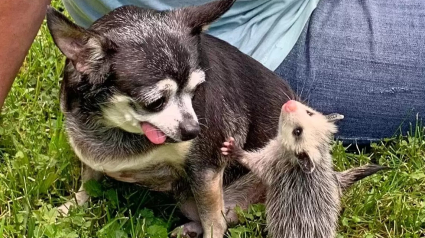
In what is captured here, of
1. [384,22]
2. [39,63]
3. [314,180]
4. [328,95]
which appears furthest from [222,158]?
[39,63]

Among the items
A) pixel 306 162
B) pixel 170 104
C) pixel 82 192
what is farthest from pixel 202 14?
pixel 82 192

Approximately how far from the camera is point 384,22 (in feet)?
10.0

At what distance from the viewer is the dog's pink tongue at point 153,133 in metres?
2.14

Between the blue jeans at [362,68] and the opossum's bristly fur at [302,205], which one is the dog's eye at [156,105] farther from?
the blue jeans at [362,68]

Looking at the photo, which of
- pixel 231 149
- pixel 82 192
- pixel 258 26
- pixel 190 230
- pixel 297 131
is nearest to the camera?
pixel 297 131

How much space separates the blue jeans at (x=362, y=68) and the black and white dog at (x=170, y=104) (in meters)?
0.31

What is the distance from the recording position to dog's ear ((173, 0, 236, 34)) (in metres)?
2.15

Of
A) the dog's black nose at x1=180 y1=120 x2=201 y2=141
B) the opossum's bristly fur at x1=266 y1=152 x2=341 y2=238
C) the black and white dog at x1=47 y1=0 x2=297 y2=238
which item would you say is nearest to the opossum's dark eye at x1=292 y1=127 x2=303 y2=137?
the opossum's bristly fur at x1=266 y1=152 x2=341 y2=238

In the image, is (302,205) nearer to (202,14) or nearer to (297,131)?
(297,131)

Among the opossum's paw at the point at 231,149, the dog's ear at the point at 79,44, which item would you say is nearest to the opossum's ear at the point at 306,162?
the opossum's paw at the point at 231,149

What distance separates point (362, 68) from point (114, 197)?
119 cm

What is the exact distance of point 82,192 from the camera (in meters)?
2.67

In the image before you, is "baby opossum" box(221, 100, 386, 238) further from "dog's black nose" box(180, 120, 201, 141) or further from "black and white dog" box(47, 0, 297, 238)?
"dog's black nose" box(180, 120, 201, 141)

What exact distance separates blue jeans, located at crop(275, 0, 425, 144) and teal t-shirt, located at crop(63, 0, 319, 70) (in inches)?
2.7
